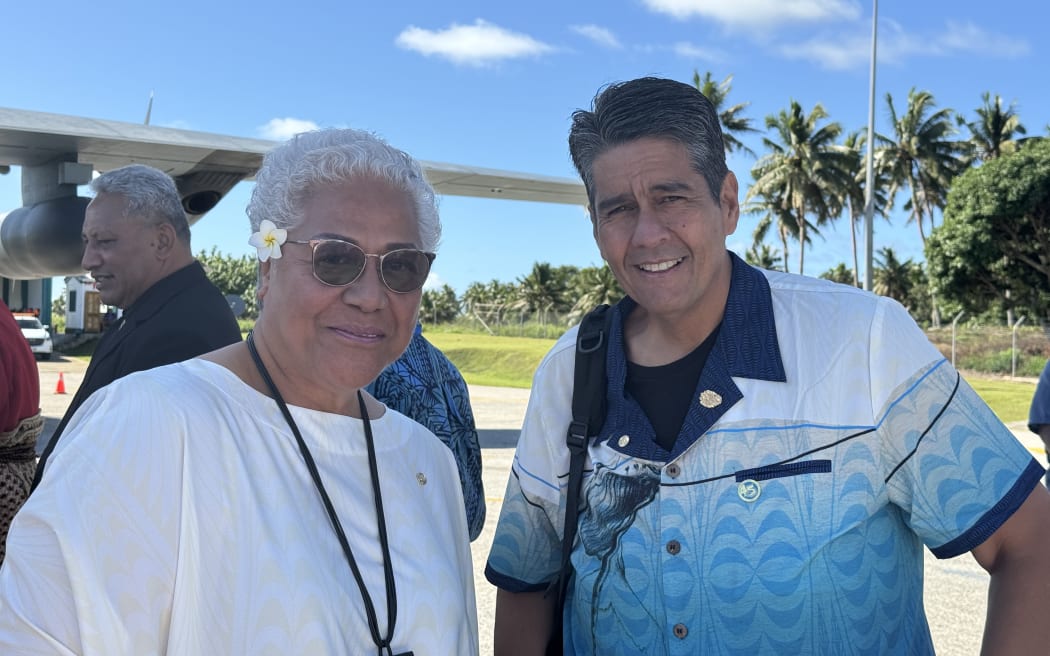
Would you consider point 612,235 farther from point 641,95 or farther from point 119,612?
point 119,612

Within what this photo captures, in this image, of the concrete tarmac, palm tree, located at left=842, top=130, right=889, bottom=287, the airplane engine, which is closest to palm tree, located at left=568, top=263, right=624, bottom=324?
palm tree, located at left=842, top=130, right=889, bottom=287

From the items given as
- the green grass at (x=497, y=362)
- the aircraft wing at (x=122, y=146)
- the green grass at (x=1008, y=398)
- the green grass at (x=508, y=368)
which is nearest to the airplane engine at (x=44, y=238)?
the aircraft wing at (x=122, y=146)

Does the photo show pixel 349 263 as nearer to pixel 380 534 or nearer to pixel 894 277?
pixel 380 534

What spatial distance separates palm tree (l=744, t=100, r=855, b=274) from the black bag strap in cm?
4798

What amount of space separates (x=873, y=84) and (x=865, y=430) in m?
23.8

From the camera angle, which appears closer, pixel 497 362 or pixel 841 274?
pixel 497 362

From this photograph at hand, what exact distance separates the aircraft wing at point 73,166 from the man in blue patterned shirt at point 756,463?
6.89 m

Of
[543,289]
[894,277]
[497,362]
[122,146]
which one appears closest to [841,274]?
[894,277]

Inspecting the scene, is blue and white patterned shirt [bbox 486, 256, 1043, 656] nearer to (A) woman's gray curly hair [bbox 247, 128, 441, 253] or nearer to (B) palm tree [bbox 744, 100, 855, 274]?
(A) woman's gray curly hair [bbox 247, 128, 441, 253]

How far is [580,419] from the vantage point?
202cm

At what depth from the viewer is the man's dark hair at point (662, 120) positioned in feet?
6.53

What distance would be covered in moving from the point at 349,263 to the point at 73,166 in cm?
1052

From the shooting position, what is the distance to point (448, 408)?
129 inches

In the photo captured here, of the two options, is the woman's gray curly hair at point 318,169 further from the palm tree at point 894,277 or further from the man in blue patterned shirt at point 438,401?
the palm tree at point 894,277
